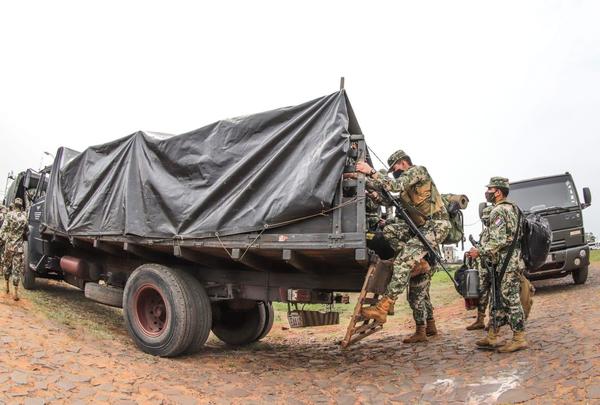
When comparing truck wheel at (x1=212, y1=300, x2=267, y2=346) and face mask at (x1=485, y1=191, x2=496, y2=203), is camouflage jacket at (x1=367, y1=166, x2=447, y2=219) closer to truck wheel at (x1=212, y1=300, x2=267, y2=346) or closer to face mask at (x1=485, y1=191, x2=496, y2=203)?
face mask at (x1=485, y1=191, x2=496, y2=203)

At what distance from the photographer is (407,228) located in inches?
213

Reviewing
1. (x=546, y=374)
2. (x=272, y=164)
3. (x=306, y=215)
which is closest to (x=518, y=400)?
(x=546, y=374)

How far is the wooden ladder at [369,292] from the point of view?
15.2ft

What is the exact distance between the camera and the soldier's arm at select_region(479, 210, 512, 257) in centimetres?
509

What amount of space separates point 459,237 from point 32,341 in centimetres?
498

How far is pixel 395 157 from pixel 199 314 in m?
2.95

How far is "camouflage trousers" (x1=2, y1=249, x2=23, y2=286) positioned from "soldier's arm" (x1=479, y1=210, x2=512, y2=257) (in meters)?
6.92

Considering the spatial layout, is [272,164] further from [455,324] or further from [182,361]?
[455,324]

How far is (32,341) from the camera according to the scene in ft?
16.1

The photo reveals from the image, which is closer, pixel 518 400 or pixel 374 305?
pixel 518 400

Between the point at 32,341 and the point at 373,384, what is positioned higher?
the point at 32,341

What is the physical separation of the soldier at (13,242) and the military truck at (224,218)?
4.25ft

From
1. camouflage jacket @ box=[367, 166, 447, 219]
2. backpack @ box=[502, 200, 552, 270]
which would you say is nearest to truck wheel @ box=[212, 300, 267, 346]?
camouflage jacket @ box=[367, 166, 447, 219]

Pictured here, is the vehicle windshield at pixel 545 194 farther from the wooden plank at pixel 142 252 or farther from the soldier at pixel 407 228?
the wooden plank at pixel 142 252
